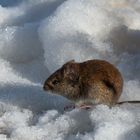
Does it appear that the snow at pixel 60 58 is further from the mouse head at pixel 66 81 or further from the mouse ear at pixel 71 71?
the mouse ear at pixel 71 71

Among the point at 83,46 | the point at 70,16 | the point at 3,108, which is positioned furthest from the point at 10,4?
the point at 3,108

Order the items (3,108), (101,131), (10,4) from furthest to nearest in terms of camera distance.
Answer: (10,4)
(3,108)
(101,131)

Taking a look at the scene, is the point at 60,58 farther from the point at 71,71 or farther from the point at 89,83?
the point at 89,83

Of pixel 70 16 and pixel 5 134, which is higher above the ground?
pixel 70 16

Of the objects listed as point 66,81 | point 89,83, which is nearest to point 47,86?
point 66,81

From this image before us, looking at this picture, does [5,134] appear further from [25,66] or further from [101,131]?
[25,66]

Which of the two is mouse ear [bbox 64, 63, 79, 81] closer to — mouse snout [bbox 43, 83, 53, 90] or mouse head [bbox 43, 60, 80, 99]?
mouse head [bbox 43, 60, 80, 99]
